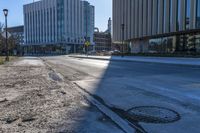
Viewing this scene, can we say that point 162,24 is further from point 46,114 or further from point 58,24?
point 58,24

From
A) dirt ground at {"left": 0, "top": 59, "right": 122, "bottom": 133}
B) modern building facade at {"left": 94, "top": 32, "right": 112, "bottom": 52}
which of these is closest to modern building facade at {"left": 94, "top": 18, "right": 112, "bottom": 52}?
modern building facade at {"left": 94, "top": 32, "right": 112, "bottom": 52}

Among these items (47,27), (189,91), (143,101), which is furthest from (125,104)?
(47,27)

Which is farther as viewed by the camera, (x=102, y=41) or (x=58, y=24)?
(x=102, y=41)

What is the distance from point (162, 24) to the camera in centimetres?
4728

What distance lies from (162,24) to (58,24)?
77705 millimetres

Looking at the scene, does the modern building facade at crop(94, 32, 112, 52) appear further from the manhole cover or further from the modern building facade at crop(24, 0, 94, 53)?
the manhole cover

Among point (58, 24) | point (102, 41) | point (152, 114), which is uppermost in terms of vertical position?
point (58, 24)

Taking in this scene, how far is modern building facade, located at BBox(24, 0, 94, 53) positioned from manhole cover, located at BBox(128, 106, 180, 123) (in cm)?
10689

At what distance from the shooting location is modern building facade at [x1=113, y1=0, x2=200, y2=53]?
40688mm

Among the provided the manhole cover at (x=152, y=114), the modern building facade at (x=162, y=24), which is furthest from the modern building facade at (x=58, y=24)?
the manhole cover at (x=152, y=114)

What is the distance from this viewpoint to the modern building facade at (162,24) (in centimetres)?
4069

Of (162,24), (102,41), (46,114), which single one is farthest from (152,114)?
(102,41)

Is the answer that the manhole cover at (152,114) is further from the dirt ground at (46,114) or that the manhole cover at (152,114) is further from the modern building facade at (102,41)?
the modern building facade at (102,41)

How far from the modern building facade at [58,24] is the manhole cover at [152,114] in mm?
106887
